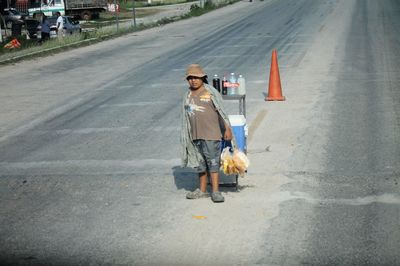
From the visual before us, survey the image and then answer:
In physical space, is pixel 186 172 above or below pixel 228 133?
below

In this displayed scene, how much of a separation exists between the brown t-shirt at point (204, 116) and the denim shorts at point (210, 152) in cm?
7

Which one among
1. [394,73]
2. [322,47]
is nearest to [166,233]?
[394,73]

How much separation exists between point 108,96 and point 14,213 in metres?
9.47

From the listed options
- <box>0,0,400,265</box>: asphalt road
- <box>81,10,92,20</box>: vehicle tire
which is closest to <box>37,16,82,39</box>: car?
<box>0,0,400,265</box>: asphalt road

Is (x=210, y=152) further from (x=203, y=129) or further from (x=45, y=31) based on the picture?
(x=45, y=31)

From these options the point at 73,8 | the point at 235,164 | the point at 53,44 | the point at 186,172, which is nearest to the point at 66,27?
the point at 53,44

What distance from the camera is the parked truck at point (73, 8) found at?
5859 centimetres

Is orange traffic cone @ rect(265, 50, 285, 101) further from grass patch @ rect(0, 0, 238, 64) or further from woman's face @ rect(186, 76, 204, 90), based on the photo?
grass patch @ rect(0, 0, 238, 64)

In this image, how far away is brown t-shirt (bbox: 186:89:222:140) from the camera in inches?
337

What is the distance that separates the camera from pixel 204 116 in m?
8.59

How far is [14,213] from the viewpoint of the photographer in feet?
27.7

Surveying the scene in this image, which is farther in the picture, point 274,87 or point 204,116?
point 274,87

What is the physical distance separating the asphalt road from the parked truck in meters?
36.5

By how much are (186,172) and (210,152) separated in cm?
153
